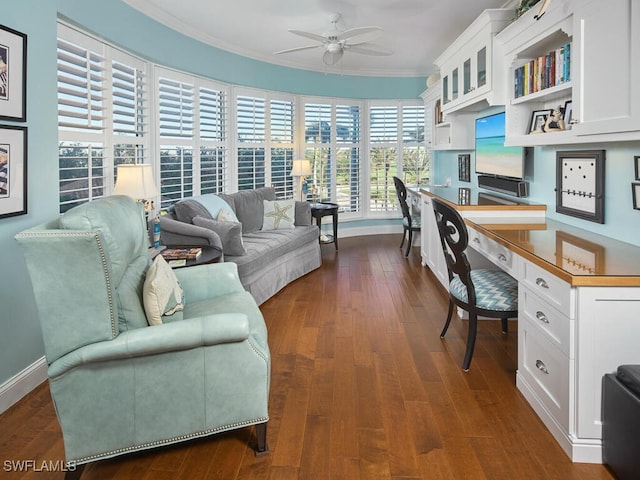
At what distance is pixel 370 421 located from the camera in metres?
2.49

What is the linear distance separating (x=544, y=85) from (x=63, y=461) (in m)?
3.29

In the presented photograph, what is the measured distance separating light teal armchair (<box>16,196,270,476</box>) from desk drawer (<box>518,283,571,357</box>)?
4.11 ft

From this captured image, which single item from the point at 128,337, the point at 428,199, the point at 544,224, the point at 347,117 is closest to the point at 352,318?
the point at 544,224

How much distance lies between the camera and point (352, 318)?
413 cm

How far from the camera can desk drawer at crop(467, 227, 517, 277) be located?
284 centimetres

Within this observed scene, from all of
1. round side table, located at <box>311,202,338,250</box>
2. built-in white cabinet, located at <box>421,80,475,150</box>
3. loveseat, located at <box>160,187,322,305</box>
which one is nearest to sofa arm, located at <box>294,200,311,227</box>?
loveseat, located at <box>160,187,322,305</box>

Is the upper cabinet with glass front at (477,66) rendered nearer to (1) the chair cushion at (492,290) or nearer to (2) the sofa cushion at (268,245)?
(1) the chair cushion at (492,290)

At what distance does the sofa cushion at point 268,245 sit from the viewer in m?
4.27

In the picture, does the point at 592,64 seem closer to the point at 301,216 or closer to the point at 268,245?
the point at 268,245

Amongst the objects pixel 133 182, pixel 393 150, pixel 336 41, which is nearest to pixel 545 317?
pixel 133 182

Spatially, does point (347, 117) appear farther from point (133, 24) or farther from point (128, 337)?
point (128, 337)

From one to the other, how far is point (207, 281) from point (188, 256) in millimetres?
517

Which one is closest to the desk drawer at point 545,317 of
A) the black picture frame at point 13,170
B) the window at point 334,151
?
the black picture frame at point 13,170

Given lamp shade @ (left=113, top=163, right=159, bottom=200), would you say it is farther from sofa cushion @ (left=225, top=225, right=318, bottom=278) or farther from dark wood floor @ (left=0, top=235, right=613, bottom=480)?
dark wood floor @ (left=0, top=235, right=613, bottom=480)
